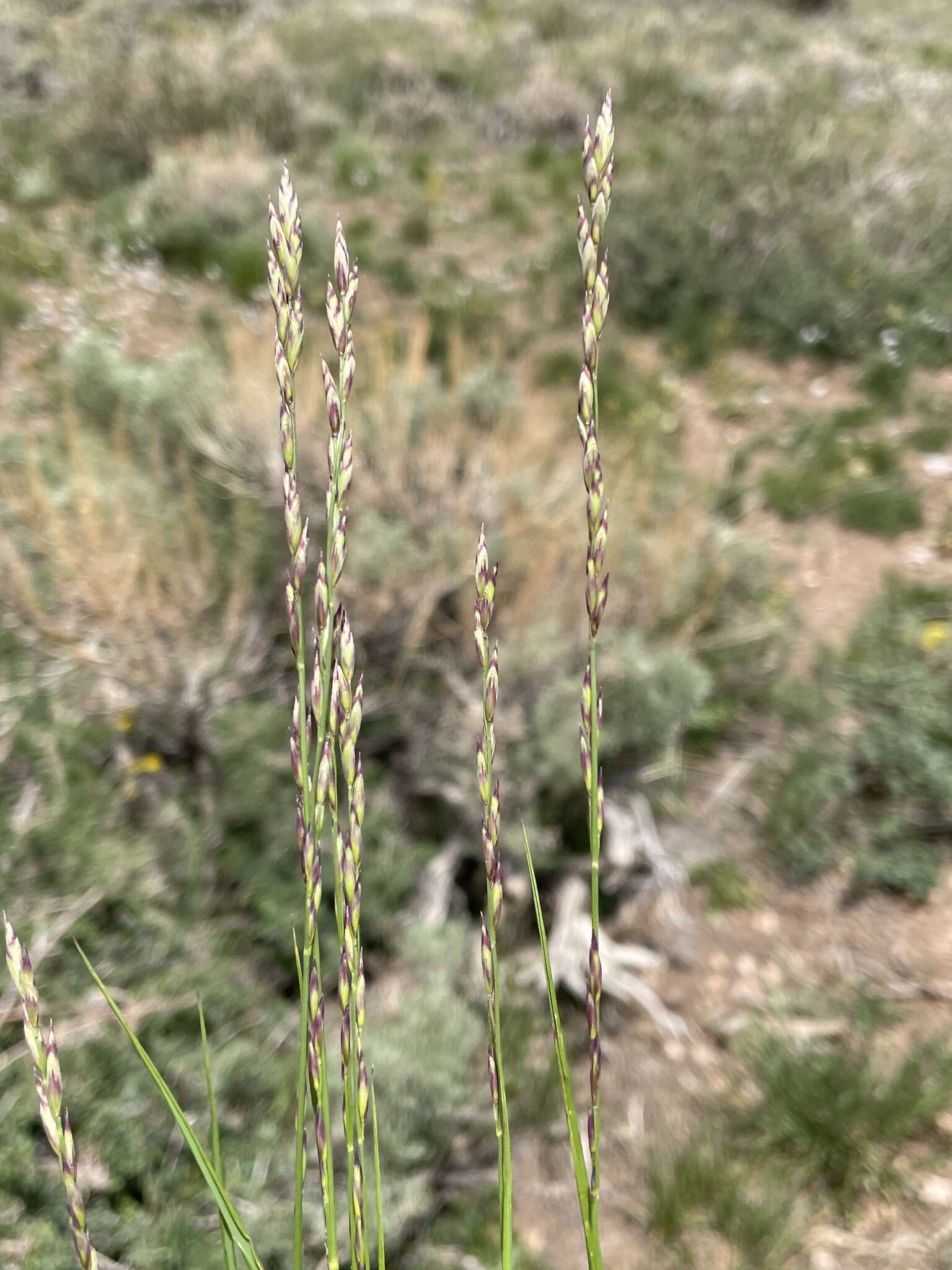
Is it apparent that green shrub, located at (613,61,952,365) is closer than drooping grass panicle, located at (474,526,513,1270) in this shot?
No

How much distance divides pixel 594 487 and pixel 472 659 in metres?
2.14

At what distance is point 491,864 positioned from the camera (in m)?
0.57

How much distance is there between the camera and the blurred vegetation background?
1803 mm

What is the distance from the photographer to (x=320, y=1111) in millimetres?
549

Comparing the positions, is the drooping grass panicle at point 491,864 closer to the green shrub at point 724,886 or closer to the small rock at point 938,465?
the green shrub at point 724,886

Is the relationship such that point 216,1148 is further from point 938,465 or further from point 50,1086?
point 938,465

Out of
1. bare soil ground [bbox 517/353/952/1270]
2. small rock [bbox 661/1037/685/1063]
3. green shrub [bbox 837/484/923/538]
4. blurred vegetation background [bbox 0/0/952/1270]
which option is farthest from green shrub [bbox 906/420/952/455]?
small rock [bbox 661/1037/685/1063]

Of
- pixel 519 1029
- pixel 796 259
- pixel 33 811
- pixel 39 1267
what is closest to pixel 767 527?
pixel 796 259

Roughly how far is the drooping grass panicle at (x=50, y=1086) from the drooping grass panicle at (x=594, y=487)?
0.34 metres

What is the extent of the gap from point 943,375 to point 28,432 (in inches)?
221

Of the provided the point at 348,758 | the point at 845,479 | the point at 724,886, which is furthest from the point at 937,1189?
the point at 845,479

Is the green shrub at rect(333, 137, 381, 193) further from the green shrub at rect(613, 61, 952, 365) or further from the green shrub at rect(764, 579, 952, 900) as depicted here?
the green shrub at rect(764, 579, 952, 900)

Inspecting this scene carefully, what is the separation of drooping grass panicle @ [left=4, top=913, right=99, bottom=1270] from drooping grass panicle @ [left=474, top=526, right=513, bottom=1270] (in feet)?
0.91

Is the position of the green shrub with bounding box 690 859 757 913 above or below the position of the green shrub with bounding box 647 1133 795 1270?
above
